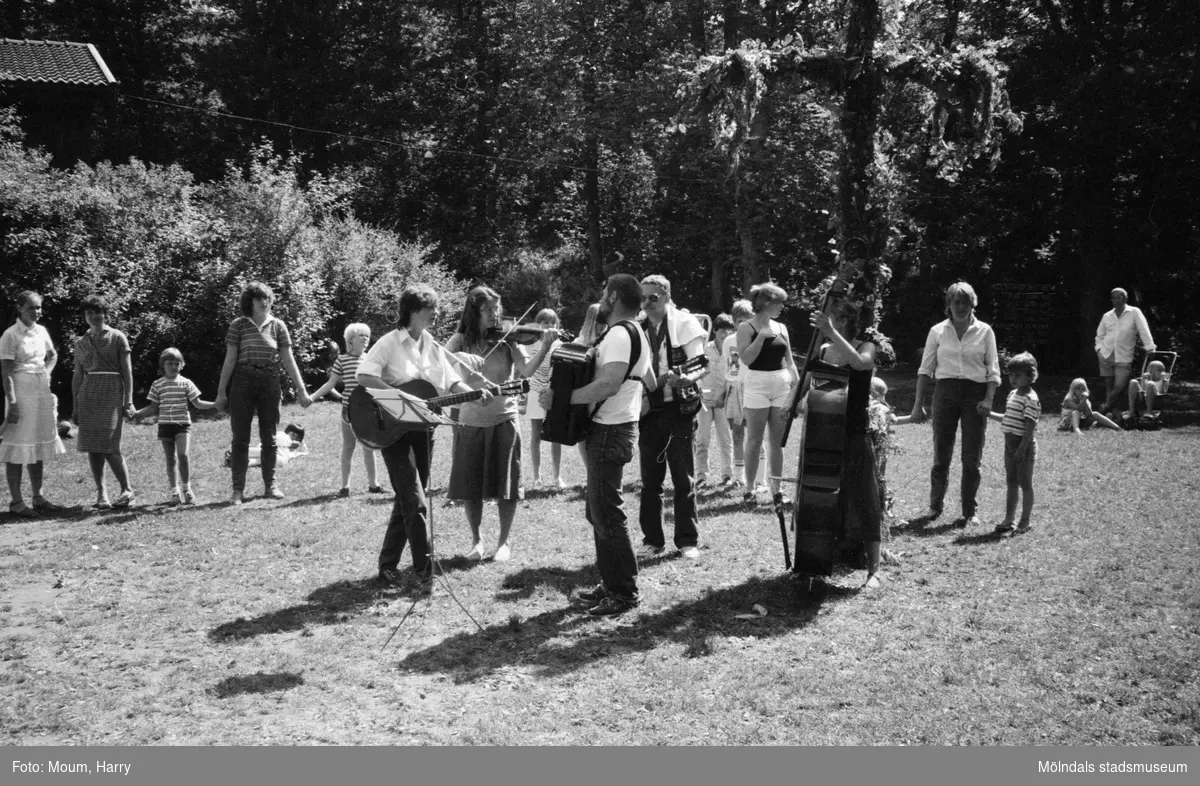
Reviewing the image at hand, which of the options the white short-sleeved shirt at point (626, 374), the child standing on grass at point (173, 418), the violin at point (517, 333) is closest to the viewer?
the white short-sleeved shirt at point (626, 374)

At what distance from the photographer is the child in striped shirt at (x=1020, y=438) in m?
8.36

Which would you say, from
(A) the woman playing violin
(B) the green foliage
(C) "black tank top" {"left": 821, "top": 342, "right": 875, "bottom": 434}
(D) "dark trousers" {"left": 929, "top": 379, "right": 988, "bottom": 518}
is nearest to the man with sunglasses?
(A) the woman playing violin

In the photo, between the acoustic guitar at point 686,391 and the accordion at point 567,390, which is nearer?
the accordion at point 567,390

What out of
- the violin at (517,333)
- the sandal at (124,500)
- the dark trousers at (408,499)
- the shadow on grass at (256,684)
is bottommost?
the shadow on grass at (256,684)

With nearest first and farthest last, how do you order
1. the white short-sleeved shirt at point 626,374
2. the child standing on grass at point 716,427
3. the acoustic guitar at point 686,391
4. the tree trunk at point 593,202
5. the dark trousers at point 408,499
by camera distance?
the white short-sleeved shirt at point 626,374 < the dark trousers at point 408,499 < the acoustic guitar at point 686,391 < the child standing on grass at point 716,427 < the tree trunk at point 593,202

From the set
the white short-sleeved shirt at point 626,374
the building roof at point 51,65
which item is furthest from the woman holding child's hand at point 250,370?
the building roof at point 51,65

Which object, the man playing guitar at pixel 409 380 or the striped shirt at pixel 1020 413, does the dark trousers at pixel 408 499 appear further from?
the striped shirt at pixel 1020 413

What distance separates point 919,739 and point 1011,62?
2397cm

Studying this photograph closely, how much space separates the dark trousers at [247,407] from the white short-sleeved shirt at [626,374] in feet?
16.9

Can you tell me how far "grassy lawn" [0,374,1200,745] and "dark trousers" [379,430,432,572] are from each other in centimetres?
28

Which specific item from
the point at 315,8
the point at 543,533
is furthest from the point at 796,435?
the point at 315,8

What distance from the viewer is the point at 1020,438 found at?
27.5ft

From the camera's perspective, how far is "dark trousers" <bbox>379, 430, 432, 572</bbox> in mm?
6883

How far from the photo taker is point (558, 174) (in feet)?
127
